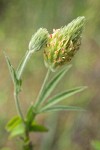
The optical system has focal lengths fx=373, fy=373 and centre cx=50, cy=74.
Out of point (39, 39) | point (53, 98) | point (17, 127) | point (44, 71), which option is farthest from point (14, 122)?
point (44, 71)

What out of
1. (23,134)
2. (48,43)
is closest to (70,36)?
(48,43)

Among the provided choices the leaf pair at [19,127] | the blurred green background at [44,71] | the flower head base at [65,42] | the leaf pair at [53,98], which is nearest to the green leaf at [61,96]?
the leaf pair at [53,98]

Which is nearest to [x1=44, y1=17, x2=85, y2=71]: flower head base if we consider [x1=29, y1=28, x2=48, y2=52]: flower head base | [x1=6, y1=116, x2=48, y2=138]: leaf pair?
[x1=29, y1=28, x2=48, y2=52]: flower head base

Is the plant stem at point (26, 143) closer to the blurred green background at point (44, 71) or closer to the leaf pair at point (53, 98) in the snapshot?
the leaf pair at point (53, 98)

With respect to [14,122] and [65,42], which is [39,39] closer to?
[65,42]

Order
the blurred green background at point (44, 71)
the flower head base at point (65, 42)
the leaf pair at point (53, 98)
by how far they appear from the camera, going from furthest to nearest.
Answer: the blurred green background at point (44, 71), the leaf pair at point (53, 98), the flower head base at point (65, 42)

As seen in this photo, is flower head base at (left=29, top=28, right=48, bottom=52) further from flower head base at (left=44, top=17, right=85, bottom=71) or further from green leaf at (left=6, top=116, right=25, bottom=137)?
green leaf at (left=6, top=116, right=25, bottom=137)
